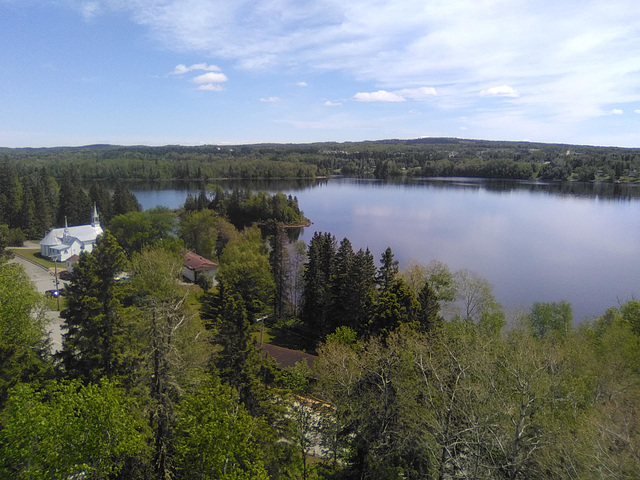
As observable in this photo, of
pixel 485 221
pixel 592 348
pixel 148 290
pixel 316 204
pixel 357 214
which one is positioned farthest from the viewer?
pixel 316 204

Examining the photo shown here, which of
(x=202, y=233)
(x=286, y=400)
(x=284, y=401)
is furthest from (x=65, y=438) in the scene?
(x=202, y=233)

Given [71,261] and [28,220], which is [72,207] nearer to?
[28,220]

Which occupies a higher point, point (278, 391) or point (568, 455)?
point (568, 455)

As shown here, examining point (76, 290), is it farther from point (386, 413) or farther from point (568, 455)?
point (568, 455)

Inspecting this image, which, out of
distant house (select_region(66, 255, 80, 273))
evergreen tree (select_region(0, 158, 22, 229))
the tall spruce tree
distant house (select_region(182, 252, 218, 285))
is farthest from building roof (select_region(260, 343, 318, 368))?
evergreen tree (select_region(0, 158, 22, 229))

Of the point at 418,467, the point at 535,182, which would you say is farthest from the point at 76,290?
the point at 535,182

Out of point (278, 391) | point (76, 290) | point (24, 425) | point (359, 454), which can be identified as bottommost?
point (359, 454)

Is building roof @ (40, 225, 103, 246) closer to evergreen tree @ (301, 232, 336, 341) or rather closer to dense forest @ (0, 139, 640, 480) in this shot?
dense forest @ (0, 139, 640, 480)
